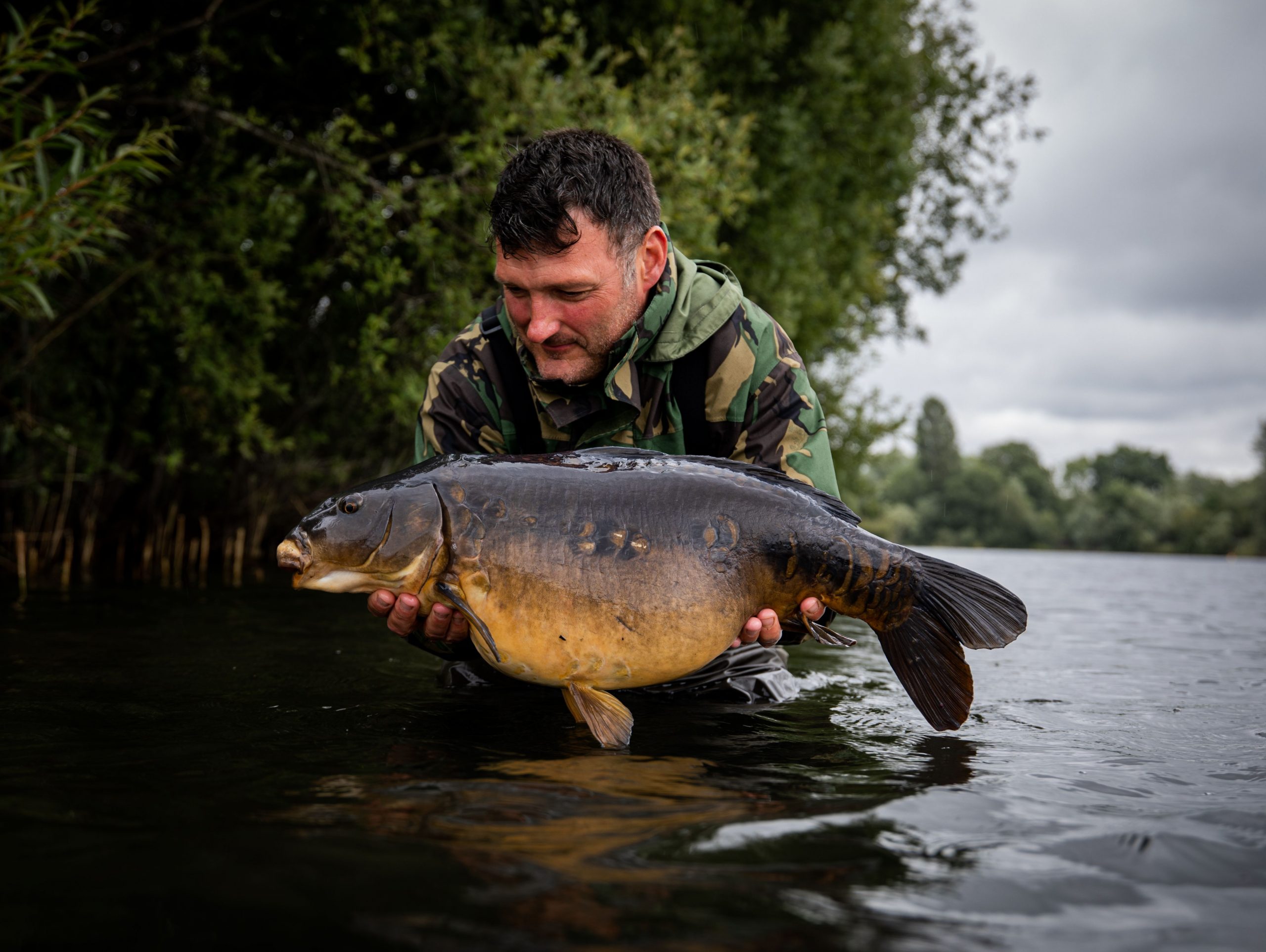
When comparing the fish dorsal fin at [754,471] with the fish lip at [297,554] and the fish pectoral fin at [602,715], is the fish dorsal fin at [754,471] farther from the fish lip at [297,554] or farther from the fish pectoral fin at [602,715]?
the fish lip at [297,554]

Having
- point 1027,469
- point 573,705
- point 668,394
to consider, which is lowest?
point 573,705

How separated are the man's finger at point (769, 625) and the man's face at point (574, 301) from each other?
1.09 m

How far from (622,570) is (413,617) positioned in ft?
2.18

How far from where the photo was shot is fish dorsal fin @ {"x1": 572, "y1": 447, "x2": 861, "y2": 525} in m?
3.07

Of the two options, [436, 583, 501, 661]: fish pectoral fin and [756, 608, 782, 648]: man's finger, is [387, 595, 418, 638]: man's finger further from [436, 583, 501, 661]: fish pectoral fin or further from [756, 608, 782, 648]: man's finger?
[756, 608, 782, 648]: man's finger

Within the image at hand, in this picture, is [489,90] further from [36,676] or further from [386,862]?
[386,862]

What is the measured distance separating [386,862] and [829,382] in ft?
45.2

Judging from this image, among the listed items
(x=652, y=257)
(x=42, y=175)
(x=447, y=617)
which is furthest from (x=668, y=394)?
(x=42, y=175)

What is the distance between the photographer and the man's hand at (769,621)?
10.0 feet

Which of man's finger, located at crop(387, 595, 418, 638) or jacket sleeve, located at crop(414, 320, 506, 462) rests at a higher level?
jacket sleeve, located at crop(414, 320, 506, 462)

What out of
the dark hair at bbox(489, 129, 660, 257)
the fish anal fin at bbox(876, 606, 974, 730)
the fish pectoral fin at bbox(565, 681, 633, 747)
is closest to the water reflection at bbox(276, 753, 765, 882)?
the fish pectoral fin at bbox(565, 681, 633, 747)

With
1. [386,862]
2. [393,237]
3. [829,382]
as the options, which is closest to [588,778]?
[386,862]

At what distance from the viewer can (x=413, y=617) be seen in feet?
10.2

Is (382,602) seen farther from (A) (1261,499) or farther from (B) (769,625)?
(A) (1261,499)
